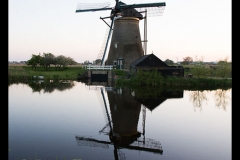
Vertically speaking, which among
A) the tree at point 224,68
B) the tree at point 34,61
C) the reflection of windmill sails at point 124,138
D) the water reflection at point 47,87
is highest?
the tree at point 34,61

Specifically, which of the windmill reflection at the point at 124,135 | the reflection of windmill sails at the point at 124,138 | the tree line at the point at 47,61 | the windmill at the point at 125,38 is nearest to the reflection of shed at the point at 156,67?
the windmill at the point at 125,38

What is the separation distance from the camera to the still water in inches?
180

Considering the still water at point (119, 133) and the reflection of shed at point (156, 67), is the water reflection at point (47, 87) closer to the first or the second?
the still water at point (119, 133)

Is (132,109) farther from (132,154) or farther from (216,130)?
(132,154)

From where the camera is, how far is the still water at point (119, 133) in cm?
457

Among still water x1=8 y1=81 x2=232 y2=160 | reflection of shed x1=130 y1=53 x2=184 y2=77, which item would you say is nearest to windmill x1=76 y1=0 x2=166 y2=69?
reflection of shed x1=130 y1=53 x2=184 y2=77

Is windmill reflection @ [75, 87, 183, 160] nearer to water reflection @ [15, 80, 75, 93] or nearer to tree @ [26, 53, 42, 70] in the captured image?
water reflection @ [15, 80, 75, 93]

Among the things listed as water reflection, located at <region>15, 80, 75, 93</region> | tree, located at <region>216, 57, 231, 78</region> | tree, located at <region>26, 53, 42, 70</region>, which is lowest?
water reflection, located at <region>15, 80, 75, 93</region>

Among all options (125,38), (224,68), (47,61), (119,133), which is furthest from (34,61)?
(119,133)

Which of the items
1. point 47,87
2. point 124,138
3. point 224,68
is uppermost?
point 224,68

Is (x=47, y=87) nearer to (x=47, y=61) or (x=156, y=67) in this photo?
(x=156, y=67)

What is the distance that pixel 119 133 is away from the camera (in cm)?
588

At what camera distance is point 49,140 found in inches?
207

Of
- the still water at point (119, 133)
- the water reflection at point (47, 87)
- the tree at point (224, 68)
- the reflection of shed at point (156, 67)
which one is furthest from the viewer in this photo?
the tree at point (224, 68)
